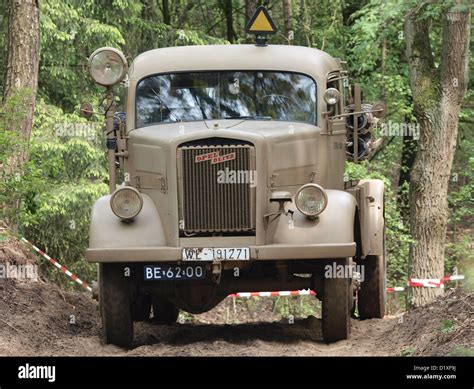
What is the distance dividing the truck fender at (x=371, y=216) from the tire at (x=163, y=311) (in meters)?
2.58

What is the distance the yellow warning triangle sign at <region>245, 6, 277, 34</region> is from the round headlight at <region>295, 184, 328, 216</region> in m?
2.23

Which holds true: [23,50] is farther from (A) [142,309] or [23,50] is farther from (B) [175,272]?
(B) [175,272]

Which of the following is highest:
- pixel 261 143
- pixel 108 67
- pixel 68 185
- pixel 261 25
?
pixel 261 25

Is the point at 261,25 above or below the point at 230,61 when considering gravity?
above

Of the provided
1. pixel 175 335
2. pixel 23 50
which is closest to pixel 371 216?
pixel 175 335

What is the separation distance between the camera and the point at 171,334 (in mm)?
12328

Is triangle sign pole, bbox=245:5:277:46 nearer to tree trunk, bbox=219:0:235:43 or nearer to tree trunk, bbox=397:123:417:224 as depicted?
tree trunk, bbox=397:123:417:224

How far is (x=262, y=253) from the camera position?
34.2 feet

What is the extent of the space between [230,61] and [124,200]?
6.88 ft

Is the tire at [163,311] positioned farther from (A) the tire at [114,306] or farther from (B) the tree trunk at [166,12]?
(B) the tree trunk at [166,12]

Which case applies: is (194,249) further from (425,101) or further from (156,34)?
(156,34)

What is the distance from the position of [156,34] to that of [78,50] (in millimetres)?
2875

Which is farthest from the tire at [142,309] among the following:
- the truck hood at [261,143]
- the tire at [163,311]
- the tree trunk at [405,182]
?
the tree trunk at [405,182]
